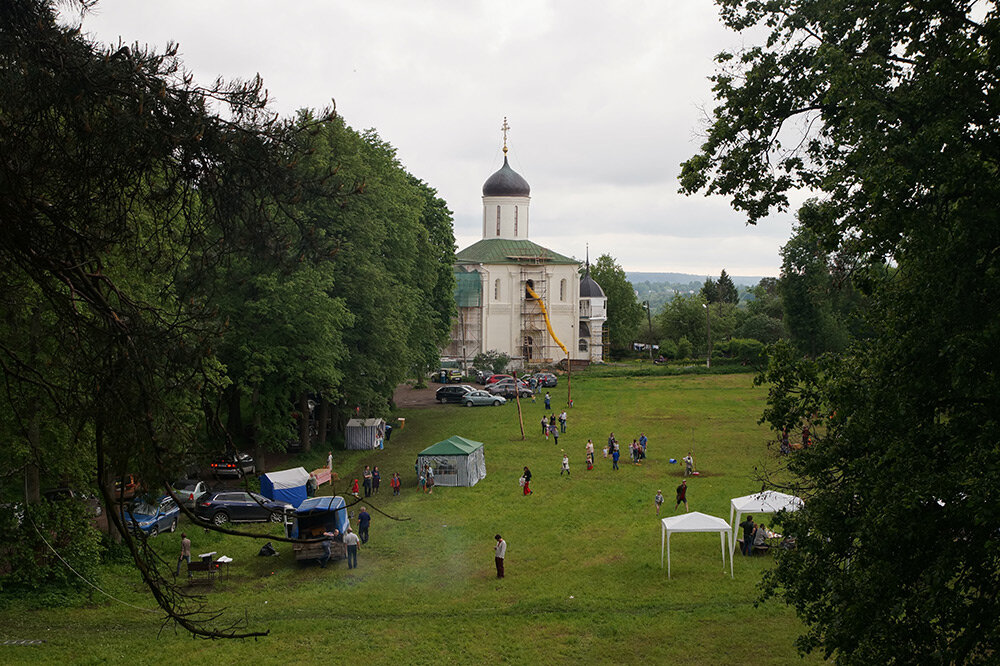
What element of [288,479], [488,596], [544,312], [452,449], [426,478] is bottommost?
[488,596]

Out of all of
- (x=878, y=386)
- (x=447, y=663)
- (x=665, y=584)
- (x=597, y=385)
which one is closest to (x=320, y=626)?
(x=447, y=663)

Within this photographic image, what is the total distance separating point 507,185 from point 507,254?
23.6ft

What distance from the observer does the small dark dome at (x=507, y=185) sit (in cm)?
7944

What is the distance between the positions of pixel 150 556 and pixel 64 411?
4.14ft

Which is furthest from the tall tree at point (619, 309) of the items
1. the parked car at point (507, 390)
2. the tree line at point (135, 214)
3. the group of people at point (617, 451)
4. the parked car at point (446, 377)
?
the tree line at point (135, 214)

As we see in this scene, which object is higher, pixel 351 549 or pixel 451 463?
pixel 451 463

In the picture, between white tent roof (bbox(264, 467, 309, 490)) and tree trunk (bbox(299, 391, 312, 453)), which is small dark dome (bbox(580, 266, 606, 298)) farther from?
white tent roof (bbox(264, 467, 309, 490))

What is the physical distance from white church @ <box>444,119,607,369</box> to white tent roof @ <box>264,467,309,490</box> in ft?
147

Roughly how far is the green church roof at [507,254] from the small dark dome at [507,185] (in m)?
4.34

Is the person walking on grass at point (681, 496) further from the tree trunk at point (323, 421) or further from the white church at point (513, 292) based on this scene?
the white church at point (513, 292)

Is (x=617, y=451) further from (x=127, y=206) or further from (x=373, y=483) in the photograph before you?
(x=127, y=206)

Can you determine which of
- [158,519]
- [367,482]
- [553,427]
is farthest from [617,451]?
[158,519]

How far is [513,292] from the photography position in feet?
250

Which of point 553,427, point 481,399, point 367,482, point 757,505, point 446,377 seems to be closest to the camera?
point 757,505
